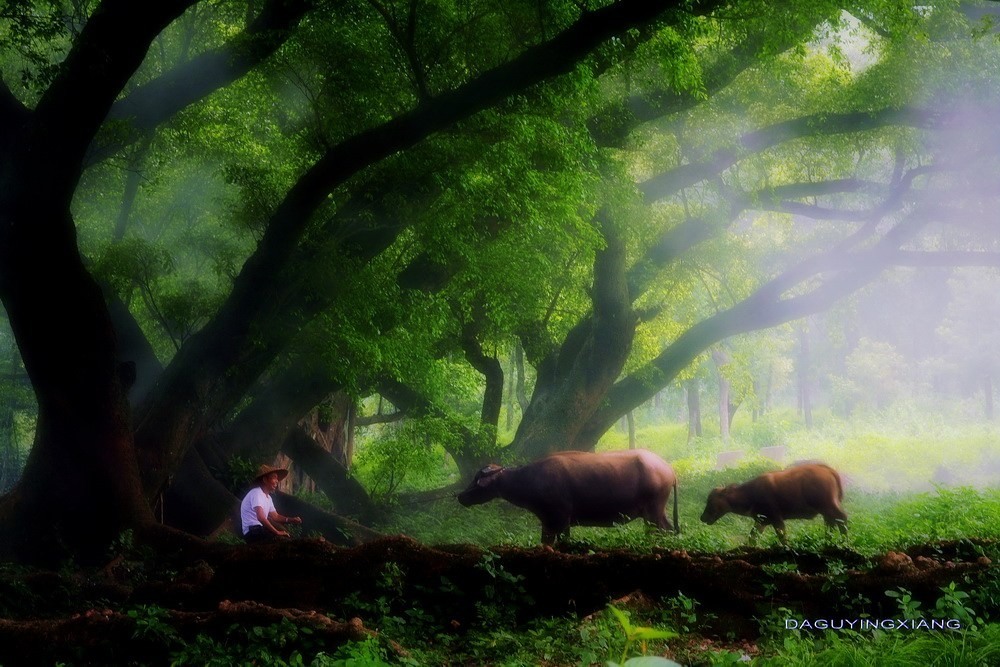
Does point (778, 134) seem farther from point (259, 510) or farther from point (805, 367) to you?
point (805, 367)

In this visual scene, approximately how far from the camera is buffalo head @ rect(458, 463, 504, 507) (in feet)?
42.9

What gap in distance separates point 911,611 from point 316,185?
22.5ft

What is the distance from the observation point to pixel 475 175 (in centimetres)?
1041

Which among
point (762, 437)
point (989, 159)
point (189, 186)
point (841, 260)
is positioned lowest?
point (762, 437)

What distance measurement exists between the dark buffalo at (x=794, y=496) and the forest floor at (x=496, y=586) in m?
6.18

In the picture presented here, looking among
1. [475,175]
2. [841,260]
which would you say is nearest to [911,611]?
[475,175]

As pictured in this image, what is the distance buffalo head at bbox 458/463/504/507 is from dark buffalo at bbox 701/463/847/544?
3.92 meters

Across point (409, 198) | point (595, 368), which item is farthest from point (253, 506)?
point (595, 368)

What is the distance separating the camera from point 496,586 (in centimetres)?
700

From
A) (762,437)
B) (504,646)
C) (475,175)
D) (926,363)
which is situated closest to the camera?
(504,646)

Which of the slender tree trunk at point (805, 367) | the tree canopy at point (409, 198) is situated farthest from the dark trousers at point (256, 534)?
the slender tree trunk at point (805, 367)

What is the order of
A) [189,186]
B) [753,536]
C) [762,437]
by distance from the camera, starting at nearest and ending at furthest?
[753,536], [189,186], [762,437]

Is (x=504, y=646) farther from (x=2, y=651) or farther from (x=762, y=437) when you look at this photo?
(x=762, y=437)

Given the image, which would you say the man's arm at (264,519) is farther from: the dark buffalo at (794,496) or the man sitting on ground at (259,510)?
the dark buffalo at (794,496)
